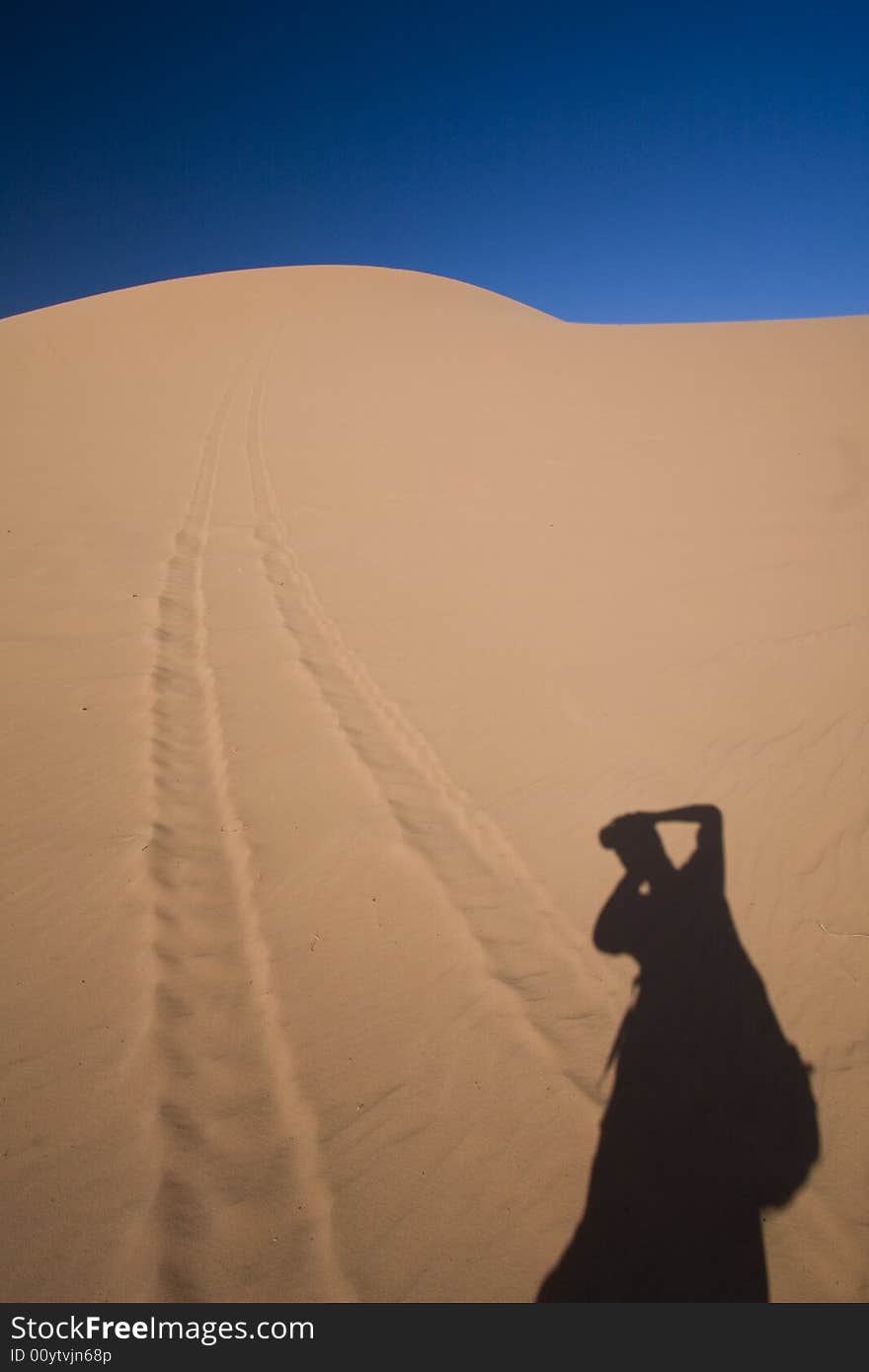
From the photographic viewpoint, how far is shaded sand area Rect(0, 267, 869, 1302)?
1970 mm

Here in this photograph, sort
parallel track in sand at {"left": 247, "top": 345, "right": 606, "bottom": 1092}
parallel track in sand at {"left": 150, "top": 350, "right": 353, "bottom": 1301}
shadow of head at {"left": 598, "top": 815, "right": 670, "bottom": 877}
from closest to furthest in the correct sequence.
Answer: parallel track in sand at {"left": 150, "top": 350, "right": 353, "bottom": 1301}, parallel track in sand at {"left": 247, "top": 345, "right": 606, "bottom": 1092}, shadow of head at {"left": 598, "top": 815, "right": 670, "bottom": 877}

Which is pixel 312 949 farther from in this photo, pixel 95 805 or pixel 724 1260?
pixel 724 1260

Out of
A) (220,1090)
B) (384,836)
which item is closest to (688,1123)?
(220,1090)

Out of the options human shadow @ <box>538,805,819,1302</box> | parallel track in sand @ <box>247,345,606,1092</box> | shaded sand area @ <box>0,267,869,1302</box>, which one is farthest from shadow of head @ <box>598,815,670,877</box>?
parallel track in sand @ <box>247,345,606,1092</box>

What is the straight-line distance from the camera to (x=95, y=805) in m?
3.34

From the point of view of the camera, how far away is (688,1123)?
2225mm

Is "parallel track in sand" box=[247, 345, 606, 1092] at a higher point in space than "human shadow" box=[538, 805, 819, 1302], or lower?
higher

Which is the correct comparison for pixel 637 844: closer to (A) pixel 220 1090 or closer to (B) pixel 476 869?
(B) pixel 476 869

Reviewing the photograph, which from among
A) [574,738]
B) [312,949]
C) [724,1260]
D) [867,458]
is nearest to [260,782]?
[312,949]

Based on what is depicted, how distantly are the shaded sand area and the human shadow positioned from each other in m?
0.08

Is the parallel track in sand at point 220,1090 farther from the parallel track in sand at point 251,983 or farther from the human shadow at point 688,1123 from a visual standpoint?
the human shadow at point 688,1123

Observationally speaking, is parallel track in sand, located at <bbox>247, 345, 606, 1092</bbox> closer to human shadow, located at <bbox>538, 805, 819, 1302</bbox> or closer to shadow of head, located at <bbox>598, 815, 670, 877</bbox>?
human shadow, located at <bbox>538, 805, 819, 1302</bbox>

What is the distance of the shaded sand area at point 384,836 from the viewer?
1970mm

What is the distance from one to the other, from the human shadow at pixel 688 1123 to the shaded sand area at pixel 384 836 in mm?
75
